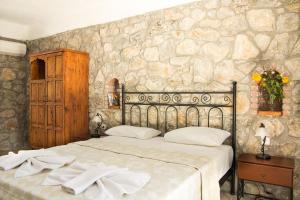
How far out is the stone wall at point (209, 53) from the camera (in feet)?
8.57

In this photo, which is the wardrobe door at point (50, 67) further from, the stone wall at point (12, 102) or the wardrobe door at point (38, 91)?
the stone wall at point (12, 102)

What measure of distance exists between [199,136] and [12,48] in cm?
438

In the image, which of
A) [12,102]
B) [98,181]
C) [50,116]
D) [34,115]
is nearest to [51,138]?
[50,116]

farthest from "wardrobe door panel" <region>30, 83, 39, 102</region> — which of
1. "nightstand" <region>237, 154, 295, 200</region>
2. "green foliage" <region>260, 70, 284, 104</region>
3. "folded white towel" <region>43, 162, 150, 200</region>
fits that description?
"green foliage" <region>260, 70, 284, 104</region>

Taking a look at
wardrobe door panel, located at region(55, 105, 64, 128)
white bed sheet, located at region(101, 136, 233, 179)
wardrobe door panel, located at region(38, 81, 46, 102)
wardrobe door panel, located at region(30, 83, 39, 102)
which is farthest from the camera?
wardrobe door panel, located at region(30, 83, 39, 102)

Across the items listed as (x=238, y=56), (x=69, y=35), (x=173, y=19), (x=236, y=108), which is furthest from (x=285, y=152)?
(x=69, y=35)

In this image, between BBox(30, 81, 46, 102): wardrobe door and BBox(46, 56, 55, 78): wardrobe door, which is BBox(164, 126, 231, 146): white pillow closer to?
BBox(46, 56, 55, 78): wardrobe door

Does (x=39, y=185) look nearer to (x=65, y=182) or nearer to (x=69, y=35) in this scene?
(x=65, y=182)

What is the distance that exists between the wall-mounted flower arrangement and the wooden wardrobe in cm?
278

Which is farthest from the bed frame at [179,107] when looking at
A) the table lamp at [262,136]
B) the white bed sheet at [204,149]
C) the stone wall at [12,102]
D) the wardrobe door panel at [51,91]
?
A: the stone wall at [12,102]

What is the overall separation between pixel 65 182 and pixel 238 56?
2.33 metres

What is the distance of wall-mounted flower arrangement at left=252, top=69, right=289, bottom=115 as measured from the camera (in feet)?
8.39

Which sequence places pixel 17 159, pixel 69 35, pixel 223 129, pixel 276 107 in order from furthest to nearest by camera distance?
1. pixel 69 35
2. pixel 223 129
3. pixel 276 107
4. pixel 17 159

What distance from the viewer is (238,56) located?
9.48 feet
